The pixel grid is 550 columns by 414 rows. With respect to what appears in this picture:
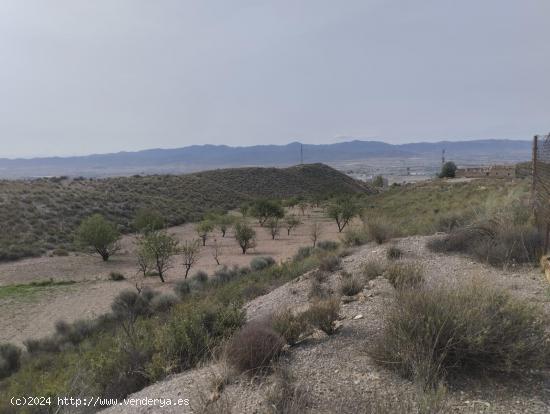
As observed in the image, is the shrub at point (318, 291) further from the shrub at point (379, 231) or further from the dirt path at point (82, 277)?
the dirt path at point (82, 277)

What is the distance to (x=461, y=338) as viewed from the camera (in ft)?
14.7

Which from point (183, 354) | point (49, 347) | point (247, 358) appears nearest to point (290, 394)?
point (247, 358)

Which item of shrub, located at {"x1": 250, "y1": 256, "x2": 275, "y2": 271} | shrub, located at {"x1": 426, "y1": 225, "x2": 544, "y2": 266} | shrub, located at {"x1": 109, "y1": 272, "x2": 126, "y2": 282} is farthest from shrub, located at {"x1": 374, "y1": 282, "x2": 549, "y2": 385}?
shrub, located at {"x1": 109, "y1": 272, "x2": 126, "y2": 282}

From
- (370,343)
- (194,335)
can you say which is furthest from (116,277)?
(370,343)

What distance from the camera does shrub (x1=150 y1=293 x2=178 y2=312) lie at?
15330 mm

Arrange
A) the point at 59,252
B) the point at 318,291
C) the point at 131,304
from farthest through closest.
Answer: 1. the point at 59,252
2. the point at 131,304
3. the point at 318,291

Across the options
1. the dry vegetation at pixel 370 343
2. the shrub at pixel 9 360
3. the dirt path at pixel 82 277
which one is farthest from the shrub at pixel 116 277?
the dry vegetation at pixel 370 343

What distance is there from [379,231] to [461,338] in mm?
9836

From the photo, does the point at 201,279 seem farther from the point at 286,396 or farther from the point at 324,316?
the point at 286,396

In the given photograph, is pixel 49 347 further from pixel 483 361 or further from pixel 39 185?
pixel 39 185

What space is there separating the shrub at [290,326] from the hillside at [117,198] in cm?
Answer: 3127

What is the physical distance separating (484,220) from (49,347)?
44.9ft

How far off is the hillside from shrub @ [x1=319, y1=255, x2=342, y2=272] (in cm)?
2801

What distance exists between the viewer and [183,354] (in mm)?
6582
